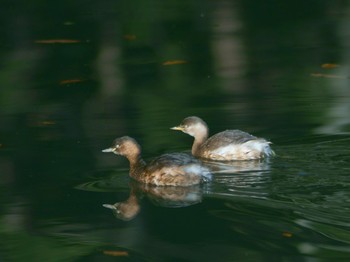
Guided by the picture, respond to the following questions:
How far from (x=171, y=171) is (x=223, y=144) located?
1.13m

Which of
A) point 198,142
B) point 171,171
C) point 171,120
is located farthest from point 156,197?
point 171,120

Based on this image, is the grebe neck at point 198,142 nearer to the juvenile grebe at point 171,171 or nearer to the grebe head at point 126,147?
the grebe head at point 126,147

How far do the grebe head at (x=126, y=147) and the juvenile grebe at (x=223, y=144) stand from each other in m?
A: 0.91

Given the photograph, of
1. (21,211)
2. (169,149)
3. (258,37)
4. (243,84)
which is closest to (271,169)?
(169,149)

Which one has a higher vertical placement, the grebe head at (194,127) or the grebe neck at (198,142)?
the grebe head at (194,127)

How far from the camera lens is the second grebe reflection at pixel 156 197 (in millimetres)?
9181

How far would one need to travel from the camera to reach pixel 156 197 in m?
9.70

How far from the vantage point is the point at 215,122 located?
12086 millimetres

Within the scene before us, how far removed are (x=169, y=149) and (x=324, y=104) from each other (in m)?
2.31

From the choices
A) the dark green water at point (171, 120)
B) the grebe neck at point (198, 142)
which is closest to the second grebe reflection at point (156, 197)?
the dark green water at point (171, 120)

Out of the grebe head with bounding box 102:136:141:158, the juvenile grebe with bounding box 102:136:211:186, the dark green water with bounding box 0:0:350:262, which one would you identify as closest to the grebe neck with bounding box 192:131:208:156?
the dark green water with bounding box 0:0:350:262

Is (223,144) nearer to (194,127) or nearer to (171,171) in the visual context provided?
(194,127)

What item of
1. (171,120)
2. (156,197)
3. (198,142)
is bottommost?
(156,197)

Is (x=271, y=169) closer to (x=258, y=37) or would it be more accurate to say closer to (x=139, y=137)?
(x=139, y=137)
